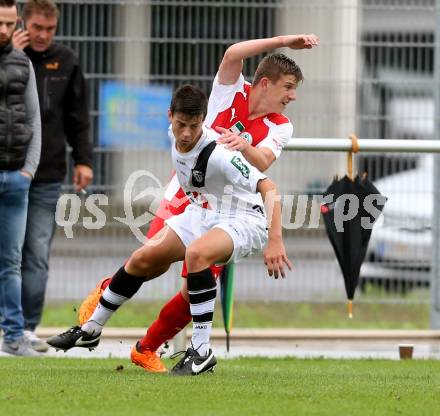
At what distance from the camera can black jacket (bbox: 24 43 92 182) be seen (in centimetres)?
1013

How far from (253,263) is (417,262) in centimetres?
132

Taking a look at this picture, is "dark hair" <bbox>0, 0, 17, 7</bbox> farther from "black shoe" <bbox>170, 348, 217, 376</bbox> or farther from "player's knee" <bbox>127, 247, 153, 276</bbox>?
"black shoe" <bbox>170, 348, 217, 376</bbox>

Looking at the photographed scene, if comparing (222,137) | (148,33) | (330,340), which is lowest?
(330,340)

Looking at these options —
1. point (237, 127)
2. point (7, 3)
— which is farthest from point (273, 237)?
point (7, 3)

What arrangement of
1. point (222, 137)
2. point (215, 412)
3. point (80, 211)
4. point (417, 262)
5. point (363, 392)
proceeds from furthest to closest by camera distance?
point (417, 262)
point (80, 211)
point (222, 137)
point (363, 392)
point (215, 412)

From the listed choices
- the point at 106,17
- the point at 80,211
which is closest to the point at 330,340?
the point at 80,211

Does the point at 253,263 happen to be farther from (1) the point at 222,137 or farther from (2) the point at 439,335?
(1) the point at 222,137

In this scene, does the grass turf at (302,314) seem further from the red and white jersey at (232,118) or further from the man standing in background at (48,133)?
the red and white jersey at (232,118)

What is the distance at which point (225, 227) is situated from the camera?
778cm

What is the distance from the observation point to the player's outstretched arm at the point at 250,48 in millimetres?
7844

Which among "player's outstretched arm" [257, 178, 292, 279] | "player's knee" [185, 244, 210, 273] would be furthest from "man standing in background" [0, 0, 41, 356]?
"player's outstretched arm" [257, 178, 292, 279]

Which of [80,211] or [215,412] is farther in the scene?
[80,211]

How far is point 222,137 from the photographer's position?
24.8 feet

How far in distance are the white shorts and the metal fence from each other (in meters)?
3.49
